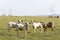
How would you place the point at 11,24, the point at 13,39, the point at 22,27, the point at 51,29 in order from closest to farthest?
the point at 13,39 → the point at 22,27 → the point at 11,24 → the point at 51,29

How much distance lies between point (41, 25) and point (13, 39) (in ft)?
25.9

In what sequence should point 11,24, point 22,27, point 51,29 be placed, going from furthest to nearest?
point 51,29 → point 11,24 → point 22,27

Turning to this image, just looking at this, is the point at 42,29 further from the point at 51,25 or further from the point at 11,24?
the point at 11,24

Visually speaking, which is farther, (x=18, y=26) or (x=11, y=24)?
(x=11, y=24)

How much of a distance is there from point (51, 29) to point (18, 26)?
6.12 meters

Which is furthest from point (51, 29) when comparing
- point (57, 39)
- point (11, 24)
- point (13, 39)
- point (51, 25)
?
point (13, 39)

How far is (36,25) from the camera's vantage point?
2514 cm

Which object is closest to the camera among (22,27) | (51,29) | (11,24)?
(22,27)

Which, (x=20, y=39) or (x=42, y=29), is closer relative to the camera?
(x=20, y=39)

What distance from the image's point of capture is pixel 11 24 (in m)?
24.1

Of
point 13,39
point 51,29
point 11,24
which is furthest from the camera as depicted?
point 51,29

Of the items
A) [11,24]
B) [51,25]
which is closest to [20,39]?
[11,24]

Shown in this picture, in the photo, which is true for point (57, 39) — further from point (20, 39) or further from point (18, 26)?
point (18, 26)

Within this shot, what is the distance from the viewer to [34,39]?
18.5m
